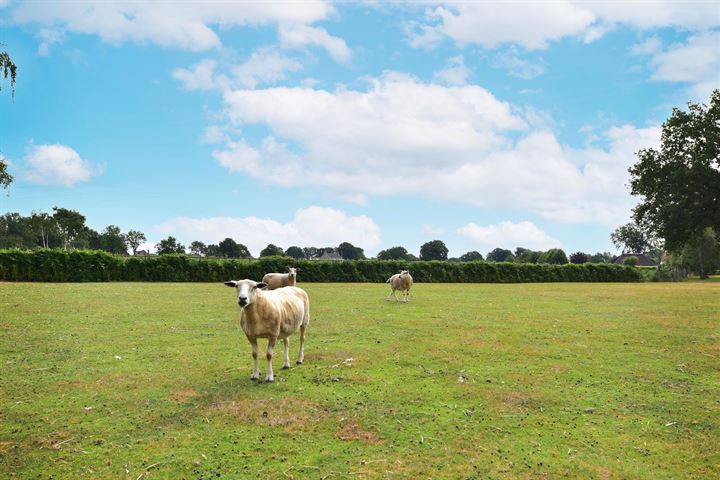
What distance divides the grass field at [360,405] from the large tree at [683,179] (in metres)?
36.9

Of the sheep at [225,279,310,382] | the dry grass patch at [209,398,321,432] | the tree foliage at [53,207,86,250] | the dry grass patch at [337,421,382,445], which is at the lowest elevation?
the dry grass patch at [337,421,382,445]

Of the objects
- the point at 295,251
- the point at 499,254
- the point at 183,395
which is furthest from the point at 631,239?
the point at 183,395

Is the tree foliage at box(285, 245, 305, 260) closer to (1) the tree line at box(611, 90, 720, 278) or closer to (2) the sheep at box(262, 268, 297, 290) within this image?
(1) the tree line at box(611, 90, 720, 278)

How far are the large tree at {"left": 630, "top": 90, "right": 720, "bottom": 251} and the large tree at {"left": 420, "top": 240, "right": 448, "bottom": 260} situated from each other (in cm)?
9690

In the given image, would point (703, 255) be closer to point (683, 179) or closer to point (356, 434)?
point (683, 179)

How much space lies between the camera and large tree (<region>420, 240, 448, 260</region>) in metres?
147

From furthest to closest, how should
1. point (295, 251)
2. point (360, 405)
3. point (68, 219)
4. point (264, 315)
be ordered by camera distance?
point (295, 251)
point (68, 219)
point (264, 315)
point (360, 405)

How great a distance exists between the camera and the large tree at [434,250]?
147 m

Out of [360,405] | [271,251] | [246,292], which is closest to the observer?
[360,405]

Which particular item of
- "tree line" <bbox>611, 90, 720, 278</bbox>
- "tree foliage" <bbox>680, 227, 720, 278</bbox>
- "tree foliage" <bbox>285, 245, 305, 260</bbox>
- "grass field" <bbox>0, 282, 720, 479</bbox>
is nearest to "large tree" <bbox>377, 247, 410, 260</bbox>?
"tree foliage" <bbox>285, 245, 305, 260</bbox>

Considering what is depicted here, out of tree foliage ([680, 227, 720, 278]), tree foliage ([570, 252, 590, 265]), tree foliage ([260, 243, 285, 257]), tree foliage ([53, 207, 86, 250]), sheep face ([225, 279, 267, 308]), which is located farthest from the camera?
tree foliage ([570, 252, 590, 265])

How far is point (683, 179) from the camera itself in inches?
1800

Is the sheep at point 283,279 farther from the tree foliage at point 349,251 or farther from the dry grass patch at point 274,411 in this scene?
the tree foliage at point 349,251

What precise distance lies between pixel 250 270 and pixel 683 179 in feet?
147
